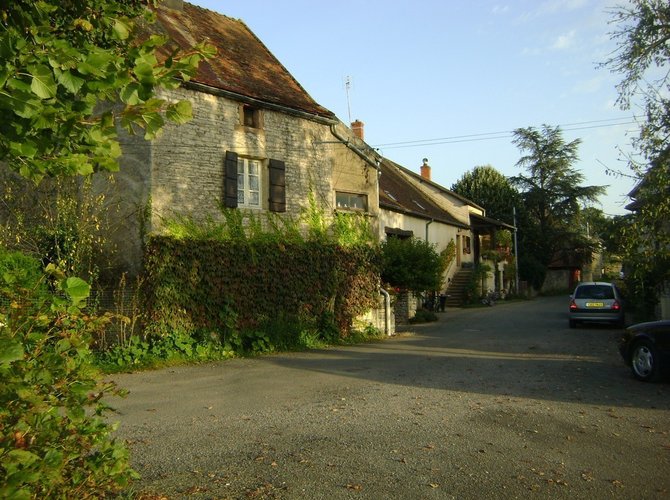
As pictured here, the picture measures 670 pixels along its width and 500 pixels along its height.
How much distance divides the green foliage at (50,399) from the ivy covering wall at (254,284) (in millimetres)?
9924

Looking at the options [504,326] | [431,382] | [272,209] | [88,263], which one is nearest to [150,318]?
[88,263]

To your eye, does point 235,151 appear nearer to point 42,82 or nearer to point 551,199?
point 42,82

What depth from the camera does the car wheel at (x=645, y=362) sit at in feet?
33.7

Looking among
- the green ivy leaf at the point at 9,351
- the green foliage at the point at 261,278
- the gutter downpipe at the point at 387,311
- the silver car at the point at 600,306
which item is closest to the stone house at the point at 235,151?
the green foliage at the point at 261,278

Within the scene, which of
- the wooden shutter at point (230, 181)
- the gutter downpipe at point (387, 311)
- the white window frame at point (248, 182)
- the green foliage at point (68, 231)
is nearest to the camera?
the green foliage at point (68, 231)

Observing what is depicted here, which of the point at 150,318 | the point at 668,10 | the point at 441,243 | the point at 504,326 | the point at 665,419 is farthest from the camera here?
the point at 441,243

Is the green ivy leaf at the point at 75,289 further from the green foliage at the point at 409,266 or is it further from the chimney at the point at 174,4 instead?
the green foliage at the point at 409,266

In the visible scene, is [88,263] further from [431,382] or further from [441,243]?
[441,243]

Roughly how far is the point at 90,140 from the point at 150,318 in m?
10.4

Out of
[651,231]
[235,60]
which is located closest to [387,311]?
[651,231]

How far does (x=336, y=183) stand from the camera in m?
18.7

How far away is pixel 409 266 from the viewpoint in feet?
68.3

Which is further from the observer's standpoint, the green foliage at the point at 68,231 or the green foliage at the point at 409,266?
the green foliage at the point at 409,266

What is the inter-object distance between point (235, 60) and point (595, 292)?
48.6 ft
